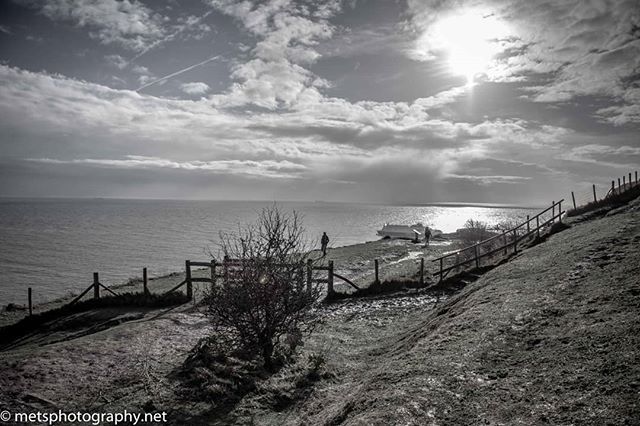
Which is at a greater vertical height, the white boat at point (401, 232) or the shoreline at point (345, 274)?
the white boat at point (401, 232)

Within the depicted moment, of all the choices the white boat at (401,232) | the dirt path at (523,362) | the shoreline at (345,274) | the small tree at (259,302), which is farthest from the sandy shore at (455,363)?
the white boat at (401,232)

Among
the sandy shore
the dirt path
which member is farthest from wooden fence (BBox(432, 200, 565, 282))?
the dirt path

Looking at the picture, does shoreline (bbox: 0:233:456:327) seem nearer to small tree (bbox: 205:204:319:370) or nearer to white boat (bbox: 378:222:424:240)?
small tree (bbox: 205:204:319:370)

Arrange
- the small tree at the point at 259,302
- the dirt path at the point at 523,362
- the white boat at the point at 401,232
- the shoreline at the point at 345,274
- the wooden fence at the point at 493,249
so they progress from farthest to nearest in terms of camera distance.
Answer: the white boat at the point at 401,232
the shoreline at the point at 345,274
the wooden fence at the point at 493,249
the small tree at the point at 259,302
the dirt path at the point at 523,362

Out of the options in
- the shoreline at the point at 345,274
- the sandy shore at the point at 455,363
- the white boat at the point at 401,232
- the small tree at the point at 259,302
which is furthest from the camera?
the white boat at the point at 401,232

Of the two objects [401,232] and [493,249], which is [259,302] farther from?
[401,232]

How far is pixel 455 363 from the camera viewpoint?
725 centimetres

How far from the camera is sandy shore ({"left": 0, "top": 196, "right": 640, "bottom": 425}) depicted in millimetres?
5555

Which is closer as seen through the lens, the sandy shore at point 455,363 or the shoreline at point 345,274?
the sandy shore at point 455,363

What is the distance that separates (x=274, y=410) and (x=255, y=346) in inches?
93.1

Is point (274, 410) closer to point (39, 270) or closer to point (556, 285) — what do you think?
point (556, 285)

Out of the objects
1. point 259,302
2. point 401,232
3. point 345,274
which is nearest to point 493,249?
point 345,274

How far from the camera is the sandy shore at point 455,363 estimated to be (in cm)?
555

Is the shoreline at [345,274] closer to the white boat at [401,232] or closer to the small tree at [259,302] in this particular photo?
the small tree at [259,302]
